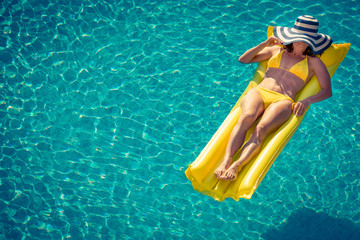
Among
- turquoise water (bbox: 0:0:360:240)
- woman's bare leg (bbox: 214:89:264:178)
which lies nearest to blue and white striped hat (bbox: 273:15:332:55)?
woman's bare leg (bbox: 214:89:264:178)

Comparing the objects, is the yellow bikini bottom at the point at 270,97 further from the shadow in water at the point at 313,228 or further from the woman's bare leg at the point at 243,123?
the shadow in water at the point at 313,228

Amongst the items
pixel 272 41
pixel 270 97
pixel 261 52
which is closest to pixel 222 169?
pixel 270 97

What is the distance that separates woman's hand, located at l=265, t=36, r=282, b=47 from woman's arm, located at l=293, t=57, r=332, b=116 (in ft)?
1.26

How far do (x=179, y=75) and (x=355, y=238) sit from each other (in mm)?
2611

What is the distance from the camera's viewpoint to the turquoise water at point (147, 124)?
14.5ft

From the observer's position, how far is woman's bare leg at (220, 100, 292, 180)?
12.2 ft

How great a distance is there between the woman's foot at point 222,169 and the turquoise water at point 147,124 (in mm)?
864

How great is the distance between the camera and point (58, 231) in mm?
4340

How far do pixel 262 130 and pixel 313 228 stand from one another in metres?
1.30

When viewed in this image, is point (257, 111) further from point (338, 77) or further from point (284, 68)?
point (338, 77)

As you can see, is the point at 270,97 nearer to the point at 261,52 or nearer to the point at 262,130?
the point at 262,130

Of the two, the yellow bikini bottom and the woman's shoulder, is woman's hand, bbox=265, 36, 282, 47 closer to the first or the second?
the woman's shoulder

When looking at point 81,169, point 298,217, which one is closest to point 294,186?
point 298,217

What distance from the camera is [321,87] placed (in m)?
4.16
